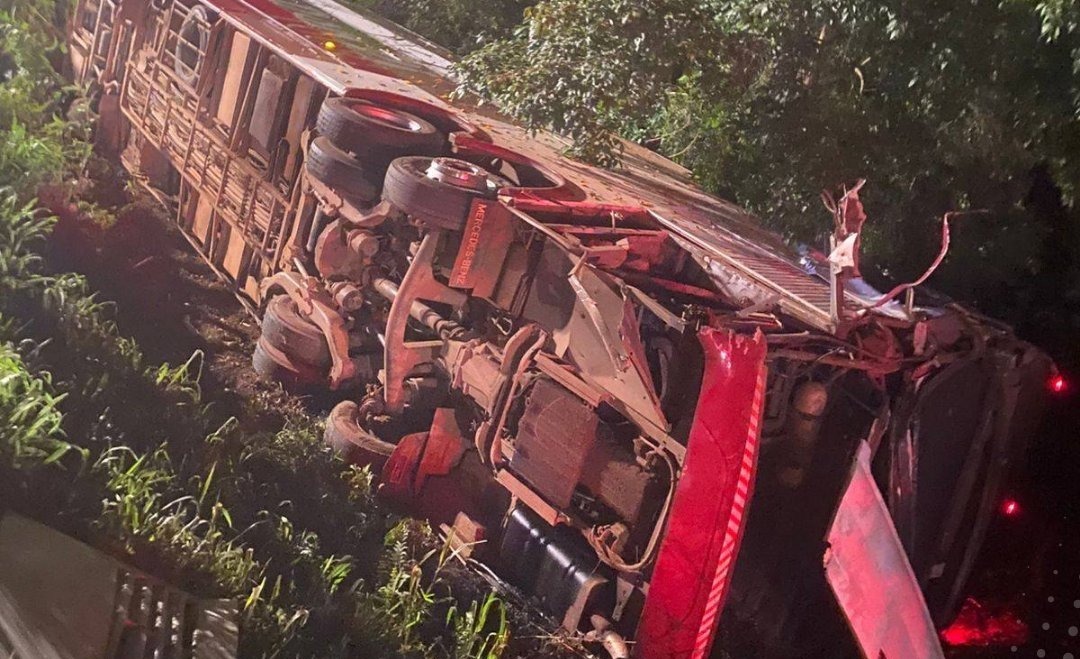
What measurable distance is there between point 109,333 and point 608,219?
2.28m

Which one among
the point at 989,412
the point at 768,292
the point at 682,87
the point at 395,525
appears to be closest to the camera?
the point at 768,292

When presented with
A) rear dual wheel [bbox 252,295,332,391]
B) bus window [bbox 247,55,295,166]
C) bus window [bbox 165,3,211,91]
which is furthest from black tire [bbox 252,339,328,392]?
bus window [bbox 165,3,211,91]

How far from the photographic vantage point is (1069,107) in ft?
11.3

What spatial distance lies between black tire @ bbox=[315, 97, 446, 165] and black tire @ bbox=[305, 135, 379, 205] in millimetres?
42

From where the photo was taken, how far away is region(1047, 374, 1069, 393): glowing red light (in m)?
3.46

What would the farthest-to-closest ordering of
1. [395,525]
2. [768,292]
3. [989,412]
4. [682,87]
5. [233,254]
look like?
[233,254] < [682,87] < [395,525] < [989,412] < [768,292]

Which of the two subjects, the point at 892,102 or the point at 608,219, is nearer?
the point at 608,219

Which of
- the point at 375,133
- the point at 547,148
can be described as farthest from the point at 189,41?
the point at 547,148

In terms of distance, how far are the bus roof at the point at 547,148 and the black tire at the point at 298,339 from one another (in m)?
1.13

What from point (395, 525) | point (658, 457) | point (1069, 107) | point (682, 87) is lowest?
point (395, 525)

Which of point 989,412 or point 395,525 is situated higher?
point 989,412

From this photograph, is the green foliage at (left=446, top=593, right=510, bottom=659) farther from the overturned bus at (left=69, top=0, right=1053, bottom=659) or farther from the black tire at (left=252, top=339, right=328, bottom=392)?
the black tire at (left=252, top=339, right=328, bottom=392)

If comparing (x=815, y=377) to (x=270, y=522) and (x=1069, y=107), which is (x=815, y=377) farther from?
(x=270, y=522)

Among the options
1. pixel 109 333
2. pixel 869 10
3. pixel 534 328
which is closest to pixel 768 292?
pixel 534 328
